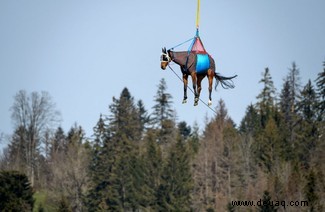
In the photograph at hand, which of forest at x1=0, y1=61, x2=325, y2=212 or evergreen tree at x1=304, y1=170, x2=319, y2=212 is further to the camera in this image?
forest at x1=0, y1=61, x2=325, y2=212

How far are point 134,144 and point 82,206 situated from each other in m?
9.71

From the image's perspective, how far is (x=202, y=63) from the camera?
25906mm

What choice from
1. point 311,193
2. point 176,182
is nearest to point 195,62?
point 311,193

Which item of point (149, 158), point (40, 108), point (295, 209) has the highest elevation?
point (40, 108)

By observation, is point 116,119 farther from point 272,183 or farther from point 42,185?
point 272,183

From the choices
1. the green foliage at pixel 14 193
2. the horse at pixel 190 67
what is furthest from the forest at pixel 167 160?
the horse at pixel 190 67

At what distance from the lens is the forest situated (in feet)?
237

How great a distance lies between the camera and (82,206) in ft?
261

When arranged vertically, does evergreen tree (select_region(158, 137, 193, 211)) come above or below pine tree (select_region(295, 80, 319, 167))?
below

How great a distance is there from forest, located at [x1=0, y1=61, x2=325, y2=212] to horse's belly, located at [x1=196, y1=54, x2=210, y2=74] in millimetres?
35310

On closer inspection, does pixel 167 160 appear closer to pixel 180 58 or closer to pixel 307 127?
pixel 307 127

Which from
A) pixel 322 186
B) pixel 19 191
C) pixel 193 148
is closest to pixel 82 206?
pixel 19 191

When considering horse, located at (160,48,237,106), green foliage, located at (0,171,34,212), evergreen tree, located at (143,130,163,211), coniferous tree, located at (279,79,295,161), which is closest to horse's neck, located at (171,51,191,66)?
horse, located at (160,48,237,106)

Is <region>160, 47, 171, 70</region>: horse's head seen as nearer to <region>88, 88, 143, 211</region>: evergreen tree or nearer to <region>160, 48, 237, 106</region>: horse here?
<region>160, 48, 237, 106</region>: horse
